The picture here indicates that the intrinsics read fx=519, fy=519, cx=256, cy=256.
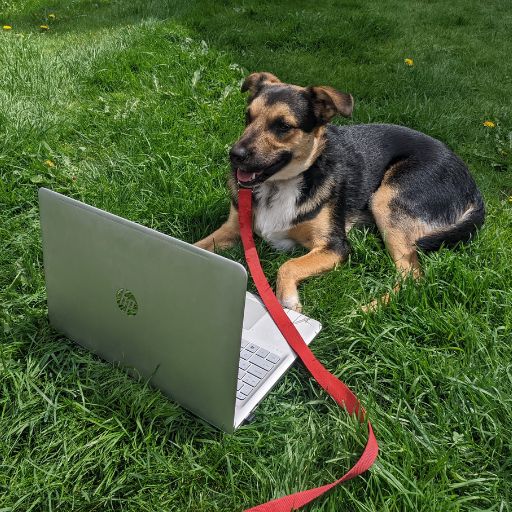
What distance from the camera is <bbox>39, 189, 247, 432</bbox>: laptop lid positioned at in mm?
1567

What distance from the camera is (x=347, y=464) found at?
1829 mm

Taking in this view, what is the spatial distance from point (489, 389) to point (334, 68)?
450 cm

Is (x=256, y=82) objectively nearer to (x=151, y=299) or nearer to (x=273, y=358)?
(x=273, y=358)

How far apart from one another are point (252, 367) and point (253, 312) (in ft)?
1.15

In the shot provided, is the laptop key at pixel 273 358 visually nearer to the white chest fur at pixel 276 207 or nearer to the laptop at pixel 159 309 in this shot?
the laptop at pixel 159 309

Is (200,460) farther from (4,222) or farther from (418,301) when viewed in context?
(4,222)

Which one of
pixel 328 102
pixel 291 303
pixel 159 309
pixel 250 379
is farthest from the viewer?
pixel 328 102

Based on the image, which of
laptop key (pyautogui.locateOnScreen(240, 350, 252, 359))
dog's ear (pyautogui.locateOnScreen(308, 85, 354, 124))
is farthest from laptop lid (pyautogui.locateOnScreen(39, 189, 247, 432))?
dog's ear (pyautogui.locateOnScreen(308, 85, 354, 124))

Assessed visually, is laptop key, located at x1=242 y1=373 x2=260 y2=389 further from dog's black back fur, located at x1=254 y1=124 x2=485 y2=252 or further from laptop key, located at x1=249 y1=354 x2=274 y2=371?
dog's black back fur, located at x1=254 y1=124 x2=485 y2=252

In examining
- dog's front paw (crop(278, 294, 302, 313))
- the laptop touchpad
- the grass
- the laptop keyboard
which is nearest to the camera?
the grass

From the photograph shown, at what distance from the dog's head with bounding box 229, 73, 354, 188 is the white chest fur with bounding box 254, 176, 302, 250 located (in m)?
0.07

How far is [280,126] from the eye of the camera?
2889 millimetres

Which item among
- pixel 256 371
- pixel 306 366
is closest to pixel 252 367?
pixel 256 371

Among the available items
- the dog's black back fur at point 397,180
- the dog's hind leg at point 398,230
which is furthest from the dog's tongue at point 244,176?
the dog's hind leg at point 398,230
